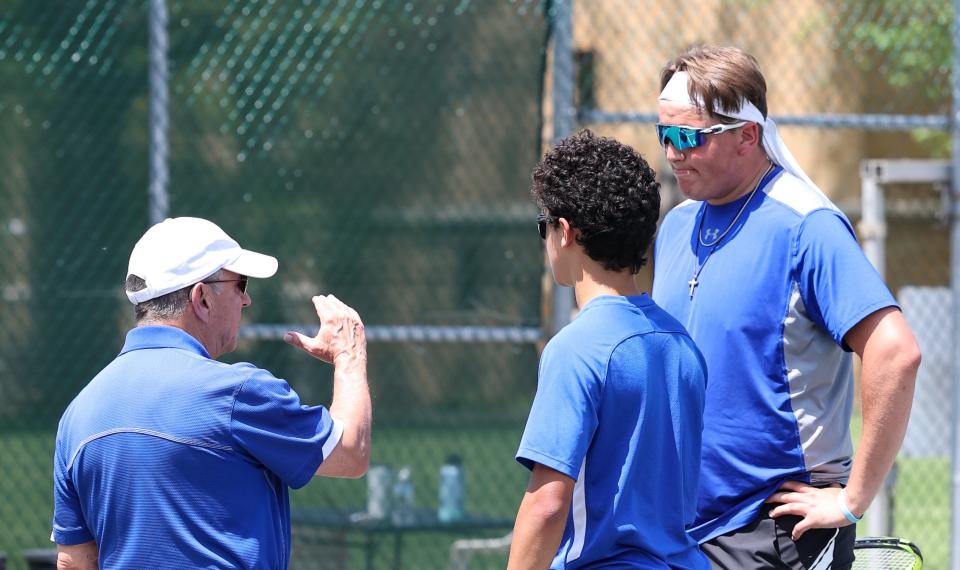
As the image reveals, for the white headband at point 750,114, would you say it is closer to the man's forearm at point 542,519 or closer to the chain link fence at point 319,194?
the man's forearm at point 542,519

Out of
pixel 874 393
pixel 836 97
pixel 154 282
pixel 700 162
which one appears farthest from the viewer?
pixel 836 97

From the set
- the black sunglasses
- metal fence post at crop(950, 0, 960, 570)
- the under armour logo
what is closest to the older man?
the black sunglasses

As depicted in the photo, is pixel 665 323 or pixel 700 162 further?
pixel 700 162

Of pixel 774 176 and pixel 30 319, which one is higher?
pixel 774 176

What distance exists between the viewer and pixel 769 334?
2.91 meters

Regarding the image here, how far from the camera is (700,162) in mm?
3021

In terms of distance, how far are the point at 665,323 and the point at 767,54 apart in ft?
37.7

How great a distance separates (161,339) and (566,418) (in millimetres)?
925

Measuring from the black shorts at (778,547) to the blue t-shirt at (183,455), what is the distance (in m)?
1.13

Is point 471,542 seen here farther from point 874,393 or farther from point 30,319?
point 874,393

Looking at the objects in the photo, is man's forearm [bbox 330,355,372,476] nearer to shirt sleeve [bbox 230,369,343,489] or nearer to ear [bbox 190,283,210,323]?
shirt sleeve [bbox 230,369,343,489]

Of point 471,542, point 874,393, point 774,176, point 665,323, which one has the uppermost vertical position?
point 774,176

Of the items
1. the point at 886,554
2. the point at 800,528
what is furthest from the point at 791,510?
the point at 886,554

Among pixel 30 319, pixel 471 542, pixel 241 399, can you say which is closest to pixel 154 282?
pixel 241 399
